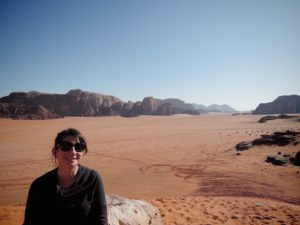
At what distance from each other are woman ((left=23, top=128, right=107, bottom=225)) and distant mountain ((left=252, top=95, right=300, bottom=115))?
120 meters

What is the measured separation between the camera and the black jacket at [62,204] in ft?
7.47

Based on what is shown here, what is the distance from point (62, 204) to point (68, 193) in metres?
0.13

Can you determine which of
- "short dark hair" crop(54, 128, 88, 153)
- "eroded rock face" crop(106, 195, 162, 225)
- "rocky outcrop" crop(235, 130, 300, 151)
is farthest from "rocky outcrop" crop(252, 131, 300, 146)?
"short dark hair" crop(54, 128, 88, 153)

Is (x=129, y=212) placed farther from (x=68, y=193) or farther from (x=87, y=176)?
(x=68, y=193)

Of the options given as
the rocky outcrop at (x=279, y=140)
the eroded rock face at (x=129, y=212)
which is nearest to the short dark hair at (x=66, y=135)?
the eroded rock face at (x=129, y=212)

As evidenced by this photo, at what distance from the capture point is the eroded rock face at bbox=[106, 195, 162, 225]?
4.22m

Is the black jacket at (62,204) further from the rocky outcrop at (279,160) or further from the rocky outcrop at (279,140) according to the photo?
the rocky outcrop at (279,140)

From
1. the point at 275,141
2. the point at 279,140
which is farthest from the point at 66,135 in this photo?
the point at 279,140

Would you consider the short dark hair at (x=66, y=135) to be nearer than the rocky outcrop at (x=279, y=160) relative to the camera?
Yes

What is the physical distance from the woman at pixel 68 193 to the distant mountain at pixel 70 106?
6072 centimetres

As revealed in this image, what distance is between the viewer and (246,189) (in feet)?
29.3

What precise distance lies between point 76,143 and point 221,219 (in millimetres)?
5480

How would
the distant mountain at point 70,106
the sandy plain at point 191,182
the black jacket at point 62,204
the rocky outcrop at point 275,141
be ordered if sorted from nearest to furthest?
Answer: 1. the black jacket at point 62,204
2. the sandy plain at point 191,182
3. the rocky outcrop at point 275,141
4. the distant mountain at point 70,106

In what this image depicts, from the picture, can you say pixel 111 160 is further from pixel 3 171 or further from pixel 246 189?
pixel 246 189
